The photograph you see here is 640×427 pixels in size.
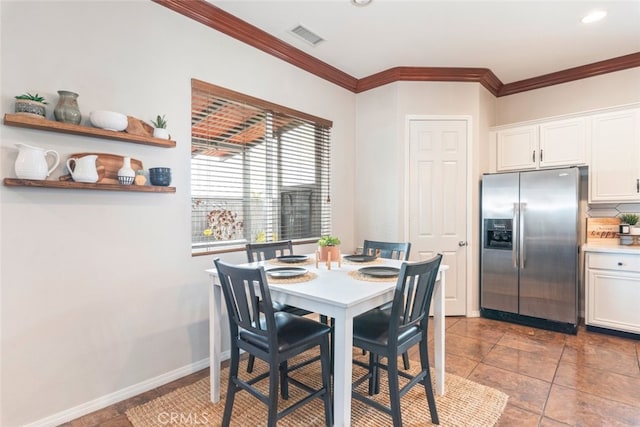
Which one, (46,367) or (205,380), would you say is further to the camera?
(205,380)

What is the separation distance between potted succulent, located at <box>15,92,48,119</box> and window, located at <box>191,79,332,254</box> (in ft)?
3.08

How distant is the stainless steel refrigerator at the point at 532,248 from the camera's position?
3.25 meters

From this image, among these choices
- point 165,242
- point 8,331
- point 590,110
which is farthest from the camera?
point 590,110

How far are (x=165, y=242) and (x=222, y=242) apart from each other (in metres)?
0.51

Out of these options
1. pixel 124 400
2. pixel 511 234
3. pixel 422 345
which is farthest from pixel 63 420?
pixel 511 234

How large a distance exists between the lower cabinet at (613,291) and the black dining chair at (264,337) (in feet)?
9.76

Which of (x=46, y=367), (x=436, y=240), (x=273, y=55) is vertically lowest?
(x=46, y=367)

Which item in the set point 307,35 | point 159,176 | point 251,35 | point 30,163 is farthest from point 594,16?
point 30,163

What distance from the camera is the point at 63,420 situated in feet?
6.33

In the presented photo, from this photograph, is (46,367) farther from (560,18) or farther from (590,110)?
(590,110)

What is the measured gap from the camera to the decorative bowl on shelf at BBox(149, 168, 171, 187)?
88.1 inches

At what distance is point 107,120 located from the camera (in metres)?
1.97

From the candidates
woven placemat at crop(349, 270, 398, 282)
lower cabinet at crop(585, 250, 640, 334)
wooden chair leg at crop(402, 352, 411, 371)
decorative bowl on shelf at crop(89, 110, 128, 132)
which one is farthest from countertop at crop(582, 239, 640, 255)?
decorative bowl on shelf at crop(89, 110, 128, 132)

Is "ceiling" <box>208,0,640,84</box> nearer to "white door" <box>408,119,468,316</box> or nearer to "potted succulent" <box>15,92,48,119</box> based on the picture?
"white door" <box>408,119,468,316</box>
